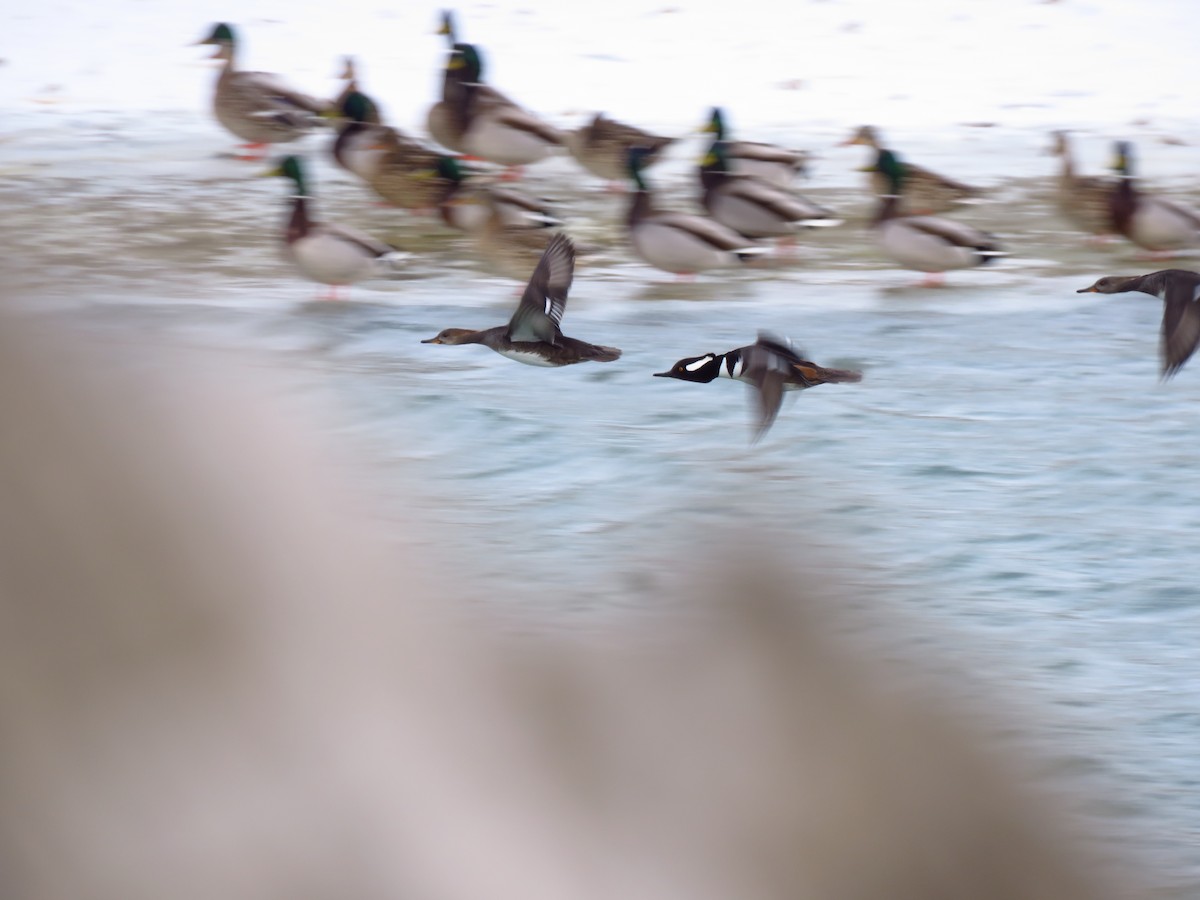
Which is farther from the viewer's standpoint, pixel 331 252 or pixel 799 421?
pixel 331 252

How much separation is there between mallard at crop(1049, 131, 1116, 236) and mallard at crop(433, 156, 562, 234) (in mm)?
Answer: 2038

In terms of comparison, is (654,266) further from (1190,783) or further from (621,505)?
(1190,783)

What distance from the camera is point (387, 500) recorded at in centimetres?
388

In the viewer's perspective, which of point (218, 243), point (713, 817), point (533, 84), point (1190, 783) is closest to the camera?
point (1190, 783)

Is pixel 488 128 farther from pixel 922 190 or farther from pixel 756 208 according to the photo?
pixel 922 190

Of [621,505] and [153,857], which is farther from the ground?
[621,505]

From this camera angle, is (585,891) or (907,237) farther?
(907,237)

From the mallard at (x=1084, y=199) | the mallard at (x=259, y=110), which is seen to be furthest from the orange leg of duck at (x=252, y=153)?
the mallard at (x=1084, y=199)

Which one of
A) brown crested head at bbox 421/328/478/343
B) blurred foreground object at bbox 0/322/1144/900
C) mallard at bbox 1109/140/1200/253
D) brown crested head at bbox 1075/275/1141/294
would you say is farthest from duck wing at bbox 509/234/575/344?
mallard at bbox 1109/140/1200/253

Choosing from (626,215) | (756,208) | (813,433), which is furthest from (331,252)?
(813,433)

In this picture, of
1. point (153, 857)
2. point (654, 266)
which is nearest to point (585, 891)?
point (153, 857)

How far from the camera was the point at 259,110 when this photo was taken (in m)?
7.43

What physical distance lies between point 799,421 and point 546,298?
0.82 metres

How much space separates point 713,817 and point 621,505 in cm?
89
